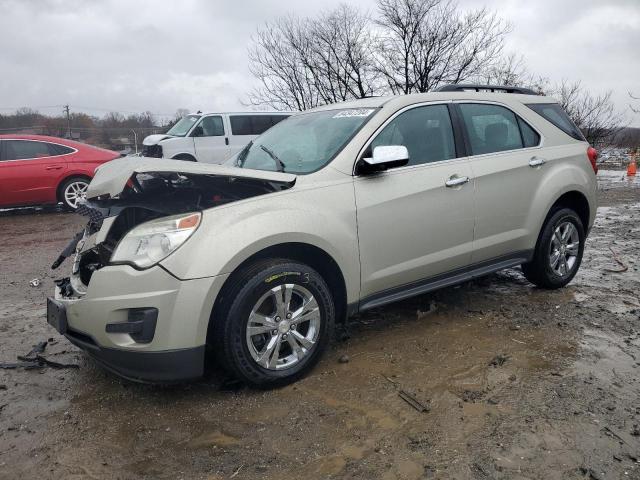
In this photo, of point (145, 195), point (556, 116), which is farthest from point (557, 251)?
point (145, 195)

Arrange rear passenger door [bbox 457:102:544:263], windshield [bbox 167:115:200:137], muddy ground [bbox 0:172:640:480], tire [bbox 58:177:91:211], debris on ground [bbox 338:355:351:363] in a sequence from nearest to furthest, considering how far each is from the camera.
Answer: muddy ground [bbox 0:172:640:480]
debris on ground [bbox 338:355:351:363]
rear passenger door [bbox 457:102:544:263]
tire [bbox 58:177:91:211]
windshield [bbox 167:115:200:137]

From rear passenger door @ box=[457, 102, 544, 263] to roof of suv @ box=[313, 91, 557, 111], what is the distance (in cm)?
9

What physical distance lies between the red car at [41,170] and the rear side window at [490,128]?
7522 mm

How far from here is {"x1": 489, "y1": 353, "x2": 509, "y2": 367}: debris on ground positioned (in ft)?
10.7

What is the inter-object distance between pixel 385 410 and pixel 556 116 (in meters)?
3.29

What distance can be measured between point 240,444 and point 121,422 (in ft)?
2.36

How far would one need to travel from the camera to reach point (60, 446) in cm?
255

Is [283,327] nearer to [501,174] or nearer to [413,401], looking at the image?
[413,401]

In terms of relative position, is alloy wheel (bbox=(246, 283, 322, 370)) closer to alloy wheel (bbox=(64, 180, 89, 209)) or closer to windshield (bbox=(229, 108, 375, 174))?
windshield (bbox=(229, 108, 375, 174))

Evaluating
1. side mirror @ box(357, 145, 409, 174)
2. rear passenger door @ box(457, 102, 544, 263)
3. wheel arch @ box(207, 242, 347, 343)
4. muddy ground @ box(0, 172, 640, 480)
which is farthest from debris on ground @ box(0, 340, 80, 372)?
rear passenger door @ box(457, 102, 544, 263)

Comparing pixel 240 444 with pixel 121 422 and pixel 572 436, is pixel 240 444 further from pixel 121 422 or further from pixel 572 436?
pixel 572 436

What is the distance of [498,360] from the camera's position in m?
3.33

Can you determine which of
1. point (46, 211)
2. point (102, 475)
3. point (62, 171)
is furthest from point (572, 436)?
point (46, 211)

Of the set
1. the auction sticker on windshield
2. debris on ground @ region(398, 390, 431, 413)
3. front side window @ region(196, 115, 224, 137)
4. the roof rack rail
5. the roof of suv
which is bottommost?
debris on ground @ region(398, 390, 431, 413)
